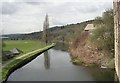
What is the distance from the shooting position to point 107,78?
90.9 feet

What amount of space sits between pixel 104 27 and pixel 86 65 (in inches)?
240

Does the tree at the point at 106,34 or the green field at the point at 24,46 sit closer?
the tree at the point at 106,34

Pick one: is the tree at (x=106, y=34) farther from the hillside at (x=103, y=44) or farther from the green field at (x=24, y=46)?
the green field at (x=24, y=46)

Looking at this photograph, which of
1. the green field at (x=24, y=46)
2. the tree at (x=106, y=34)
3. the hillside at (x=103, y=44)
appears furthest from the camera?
the green field at (x=24, y=46)

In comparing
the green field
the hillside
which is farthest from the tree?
the green field

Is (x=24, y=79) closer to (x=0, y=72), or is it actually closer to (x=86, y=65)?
(x=0, y=72)

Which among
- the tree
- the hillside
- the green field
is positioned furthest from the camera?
the green field

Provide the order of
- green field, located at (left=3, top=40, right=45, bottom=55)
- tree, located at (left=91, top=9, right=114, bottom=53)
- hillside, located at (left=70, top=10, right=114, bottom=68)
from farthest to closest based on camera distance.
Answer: green field, located at (left=3, top=40, right=45, bottom=55) < tree, located at (left=91, top=9, right=114, bottom=53) < hillside, located at (left=70, top=10, right=114, bottom=68)

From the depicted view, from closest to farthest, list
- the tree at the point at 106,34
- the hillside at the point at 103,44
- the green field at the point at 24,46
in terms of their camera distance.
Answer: the hillside at the point at 103,44, the tree at the point at 106,34, the green field at the point at 24,46

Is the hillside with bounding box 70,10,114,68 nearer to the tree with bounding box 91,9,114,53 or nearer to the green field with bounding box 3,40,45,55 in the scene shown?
the tree with bounding box 91,9,114,53

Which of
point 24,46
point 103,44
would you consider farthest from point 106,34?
point 24,46

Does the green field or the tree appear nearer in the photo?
the tree

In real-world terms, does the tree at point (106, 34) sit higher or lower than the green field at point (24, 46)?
higher

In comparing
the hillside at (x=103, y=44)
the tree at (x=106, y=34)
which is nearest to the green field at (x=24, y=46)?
the hillside at (x=103, y=44)
